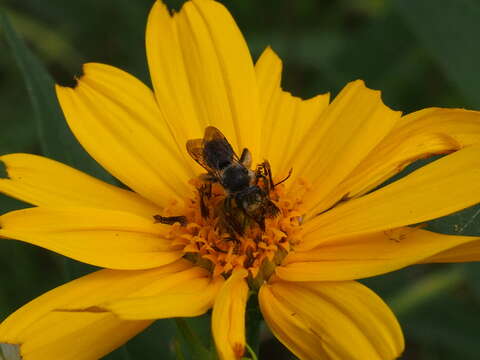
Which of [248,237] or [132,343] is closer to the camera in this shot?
[248,237]

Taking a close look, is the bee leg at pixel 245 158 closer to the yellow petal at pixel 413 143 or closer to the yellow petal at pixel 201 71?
the yellow petal at pixel 201 71

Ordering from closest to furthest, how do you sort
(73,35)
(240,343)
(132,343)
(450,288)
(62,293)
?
(240,343) → (62,293) → (132,343) → (450,288) → (73,35)

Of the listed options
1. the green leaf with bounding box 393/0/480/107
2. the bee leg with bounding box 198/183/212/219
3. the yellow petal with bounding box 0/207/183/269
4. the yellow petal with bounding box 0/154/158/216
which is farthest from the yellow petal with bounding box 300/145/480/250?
the green leaf with bounding box 393/0/480/107

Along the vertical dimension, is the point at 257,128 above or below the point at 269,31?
below

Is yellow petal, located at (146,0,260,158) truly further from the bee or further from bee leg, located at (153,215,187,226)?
bee leg, located at (153,215,187,226)

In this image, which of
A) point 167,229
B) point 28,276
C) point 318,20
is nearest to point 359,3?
point 318,20

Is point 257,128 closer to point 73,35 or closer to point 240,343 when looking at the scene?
point 240,343

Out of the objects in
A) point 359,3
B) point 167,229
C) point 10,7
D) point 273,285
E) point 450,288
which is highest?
point 10,7
